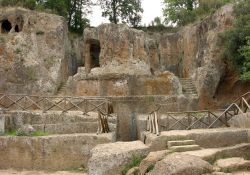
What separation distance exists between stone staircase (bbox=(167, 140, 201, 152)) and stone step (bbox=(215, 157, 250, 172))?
4.30ft

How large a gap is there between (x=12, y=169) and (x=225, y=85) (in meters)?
13.7

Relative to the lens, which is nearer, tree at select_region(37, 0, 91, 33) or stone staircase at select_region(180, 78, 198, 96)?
stone staircase at select_region(180, 78, 198, 96)

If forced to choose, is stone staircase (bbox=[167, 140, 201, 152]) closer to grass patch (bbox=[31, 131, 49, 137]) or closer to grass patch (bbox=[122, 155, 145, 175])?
grass patch (bbox=[122, 155, 145, 175])

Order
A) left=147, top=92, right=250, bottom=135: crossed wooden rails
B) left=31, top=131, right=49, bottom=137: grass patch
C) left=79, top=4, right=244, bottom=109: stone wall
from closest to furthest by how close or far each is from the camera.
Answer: left=147, top=92, right=250, bottom=135: crossed wooden rails < left=31, top=131, right=49, bottom=137: grass patch < left=79, top=4, right=244, bottom=109: stone wall

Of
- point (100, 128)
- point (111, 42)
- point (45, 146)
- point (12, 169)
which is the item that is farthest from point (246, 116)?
point (111, 42)

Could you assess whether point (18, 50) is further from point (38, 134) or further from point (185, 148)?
point (185, 148)

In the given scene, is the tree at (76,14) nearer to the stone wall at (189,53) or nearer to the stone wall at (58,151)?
the stone wall at (189,53)

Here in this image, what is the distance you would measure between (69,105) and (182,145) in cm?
951

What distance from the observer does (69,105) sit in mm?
A: 19781

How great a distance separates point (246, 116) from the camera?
13773 mm

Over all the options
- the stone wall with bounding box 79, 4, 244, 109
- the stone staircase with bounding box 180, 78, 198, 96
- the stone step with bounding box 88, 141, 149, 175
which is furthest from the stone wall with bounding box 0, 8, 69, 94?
the stone step with bounding box 88, 141, 149, 175

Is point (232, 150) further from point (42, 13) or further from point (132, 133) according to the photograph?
point (42, 13)

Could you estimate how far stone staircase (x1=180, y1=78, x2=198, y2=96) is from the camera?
22500 millimetres

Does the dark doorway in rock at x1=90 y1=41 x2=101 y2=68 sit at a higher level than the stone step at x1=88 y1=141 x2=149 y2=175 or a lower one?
higher
